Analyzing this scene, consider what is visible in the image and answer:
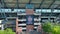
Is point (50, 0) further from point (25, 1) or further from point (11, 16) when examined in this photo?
point (11, 16)

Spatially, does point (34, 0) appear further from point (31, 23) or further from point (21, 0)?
point (31, 23)

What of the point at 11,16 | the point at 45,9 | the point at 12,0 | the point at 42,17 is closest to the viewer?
the point at 12,0

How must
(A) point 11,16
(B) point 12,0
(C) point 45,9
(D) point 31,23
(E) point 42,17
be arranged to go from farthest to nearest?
1. (E) point 42,17
2. (A) point 11,16
3. (C) point 45,9
4. (B) point 12,0
5. (D) point 31,23

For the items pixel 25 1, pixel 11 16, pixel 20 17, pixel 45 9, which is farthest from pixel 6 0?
pixel 20 17

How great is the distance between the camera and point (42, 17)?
64688mm

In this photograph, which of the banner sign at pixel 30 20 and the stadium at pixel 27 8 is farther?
the stadium at pixel 27 8

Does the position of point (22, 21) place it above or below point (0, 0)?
below

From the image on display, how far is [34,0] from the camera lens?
131 ft

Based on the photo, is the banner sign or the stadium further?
the stadium

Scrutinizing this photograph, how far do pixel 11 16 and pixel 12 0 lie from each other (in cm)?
2152

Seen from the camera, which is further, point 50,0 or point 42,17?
point 42,17

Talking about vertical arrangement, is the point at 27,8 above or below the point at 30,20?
above

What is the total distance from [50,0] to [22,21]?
89.7 ft

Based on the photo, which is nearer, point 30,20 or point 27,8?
point 30,20
